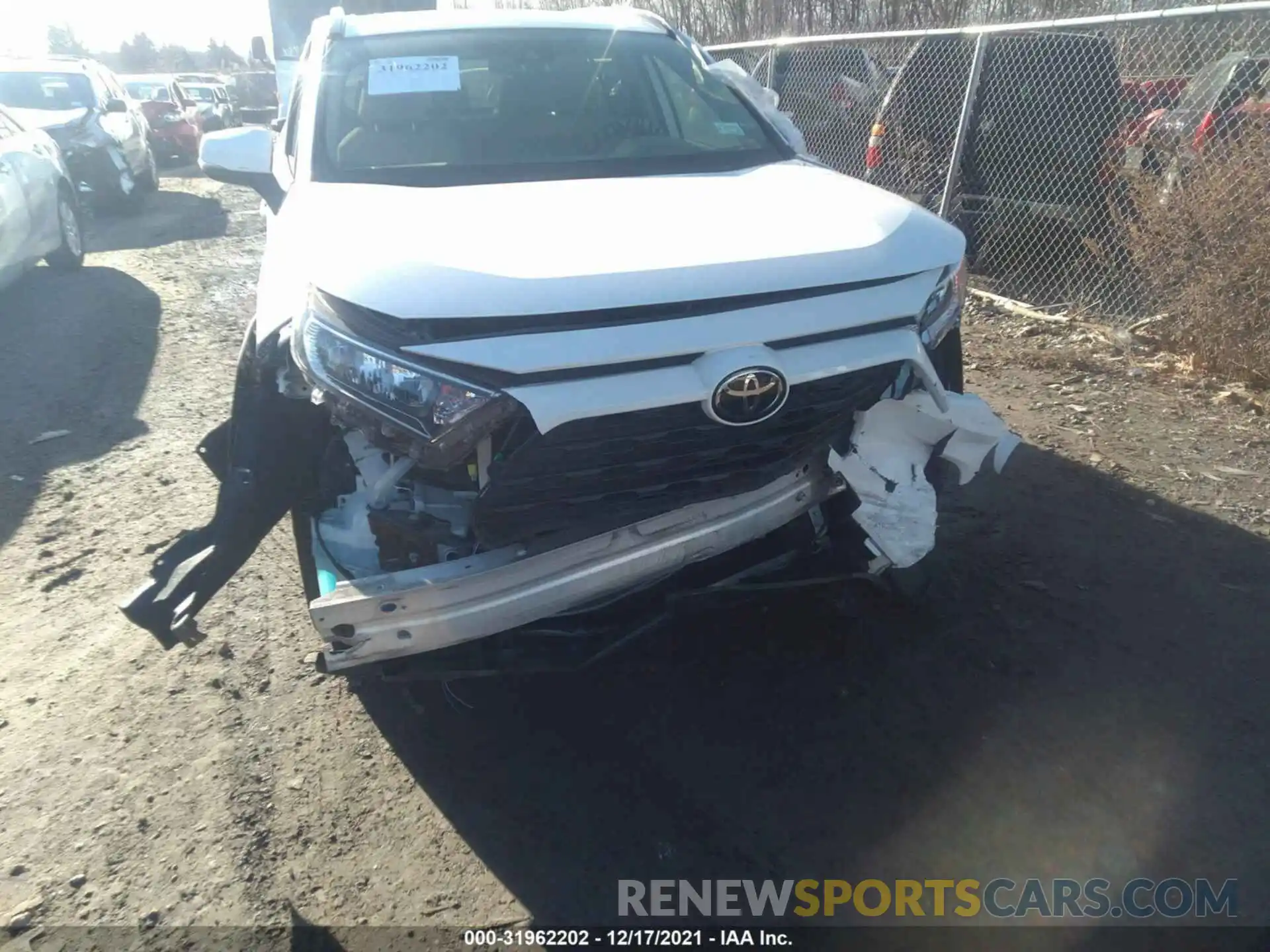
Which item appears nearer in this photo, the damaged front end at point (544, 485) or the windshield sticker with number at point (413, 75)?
the damaged front end at point (544, 485)

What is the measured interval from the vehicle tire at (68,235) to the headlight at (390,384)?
24.6 ft

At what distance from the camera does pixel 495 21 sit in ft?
13.5

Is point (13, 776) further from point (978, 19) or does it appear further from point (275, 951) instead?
point (978, 19)

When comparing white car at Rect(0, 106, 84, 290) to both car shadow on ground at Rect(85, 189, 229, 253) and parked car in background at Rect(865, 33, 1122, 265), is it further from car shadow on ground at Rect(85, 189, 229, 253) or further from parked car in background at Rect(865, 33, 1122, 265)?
parked car in background at Rect(865, 33, 1122, 265)

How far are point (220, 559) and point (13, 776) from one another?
973 mm

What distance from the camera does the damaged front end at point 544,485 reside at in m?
2.24

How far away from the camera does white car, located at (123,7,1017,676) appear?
223cm

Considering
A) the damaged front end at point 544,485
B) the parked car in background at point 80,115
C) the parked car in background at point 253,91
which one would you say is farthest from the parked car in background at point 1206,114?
the parked car in background at point 253,91

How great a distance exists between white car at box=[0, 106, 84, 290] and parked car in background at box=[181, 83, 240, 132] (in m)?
13.1

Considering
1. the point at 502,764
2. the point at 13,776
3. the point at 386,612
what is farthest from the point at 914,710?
the point at 13,776

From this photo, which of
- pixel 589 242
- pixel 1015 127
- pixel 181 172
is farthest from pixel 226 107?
pixel 589 242

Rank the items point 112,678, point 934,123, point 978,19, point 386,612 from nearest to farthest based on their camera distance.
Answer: point 386,612 < point 112,678 < point 934,123 < point 978,19

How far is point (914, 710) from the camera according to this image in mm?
2949

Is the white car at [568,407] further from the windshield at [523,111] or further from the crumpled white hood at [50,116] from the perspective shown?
the crumpled white hood at [50,116]
